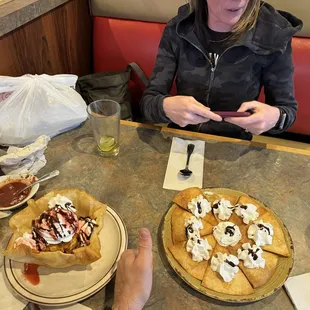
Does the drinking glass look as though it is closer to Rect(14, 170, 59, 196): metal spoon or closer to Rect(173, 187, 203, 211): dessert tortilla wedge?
Rect(14, 170, 59, 196): metal spoon

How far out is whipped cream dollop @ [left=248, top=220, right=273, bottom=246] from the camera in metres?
0.86

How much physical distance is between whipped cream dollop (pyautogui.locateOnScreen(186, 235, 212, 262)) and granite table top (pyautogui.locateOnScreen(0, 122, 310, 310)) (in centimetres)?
7

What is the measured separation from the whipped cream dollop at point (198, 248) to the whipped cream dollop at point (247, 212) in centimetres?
14

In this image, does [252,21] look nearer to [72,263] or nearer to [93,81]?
[93,81]

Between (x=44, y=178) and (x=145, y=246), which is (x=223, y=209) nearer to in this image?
(x=145, y=246)

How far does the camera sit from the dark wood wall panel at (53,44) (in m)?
1.45

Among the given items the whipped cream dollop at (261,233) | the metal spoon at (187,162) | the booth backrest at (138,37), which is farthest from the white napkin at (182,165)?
the booth backrest at (138,37)

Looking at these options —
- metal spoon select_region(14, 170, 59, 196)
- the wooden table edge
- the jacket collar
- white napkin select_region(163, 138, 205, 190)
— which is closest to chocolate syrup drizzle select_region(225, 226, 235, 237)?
white napkin select_region(163, 138, 205, 190)

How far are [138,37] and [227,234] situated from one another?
1.30m

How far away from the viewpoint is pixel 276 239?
0.87 m

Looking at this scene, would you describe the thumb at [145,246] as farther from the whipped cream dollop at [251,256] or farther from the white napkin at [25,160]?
the white napkin at [25,160]

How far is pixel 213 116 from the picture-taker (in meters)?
1.04

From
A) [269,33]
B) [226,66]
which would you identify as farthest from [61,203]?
[269,33]

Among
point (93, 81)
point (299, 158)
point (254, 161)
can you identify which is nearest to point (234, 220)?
point (254, 161)
